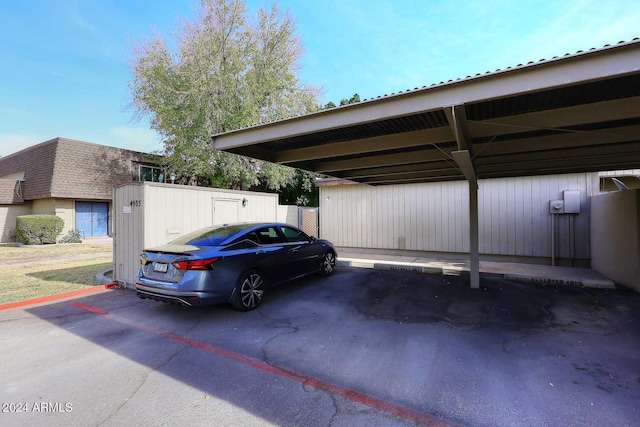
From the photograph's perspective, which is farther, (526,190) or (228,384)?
(526,190)

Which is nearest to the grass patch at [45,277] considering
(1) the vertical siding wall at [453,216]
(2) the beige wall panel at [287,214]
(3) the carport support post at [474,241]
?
(2) the beige wall panel at [287,214]

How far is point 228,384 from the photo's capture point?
2.89m

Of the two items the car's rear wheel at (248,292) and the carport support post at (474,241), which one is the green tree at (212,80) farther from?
the carport support post at (474,241)

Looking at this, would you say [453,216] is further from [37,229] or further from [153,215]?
[37,229]

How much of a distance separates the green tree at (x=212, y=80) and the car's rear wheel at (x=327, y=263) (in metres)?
10.1

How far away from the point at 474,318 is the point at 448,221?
616cm

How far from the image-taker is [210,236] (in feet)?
17.3

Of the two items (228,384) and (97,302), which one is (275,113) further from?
(228,384)

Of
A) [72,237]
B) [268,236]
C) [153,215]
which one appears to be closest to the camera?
[268,236]

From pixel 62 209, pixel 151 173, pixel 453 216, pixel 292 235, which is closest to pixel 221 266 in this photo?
pixel 292 235

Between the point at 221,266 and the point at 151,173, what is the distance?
67.6 ft

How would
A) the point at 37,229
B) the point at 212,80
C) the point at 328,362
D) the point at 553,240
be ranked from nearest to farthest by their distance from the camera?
the point at 328,362 → the point at 553,240 → the point at 212,80 → the point at 37,229

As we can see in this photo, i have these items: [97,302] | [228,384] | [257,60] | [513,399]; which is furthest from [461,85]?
[257,60]

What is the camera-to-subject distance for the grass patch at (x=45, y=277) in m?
6.19
